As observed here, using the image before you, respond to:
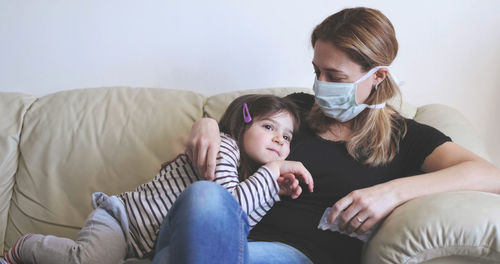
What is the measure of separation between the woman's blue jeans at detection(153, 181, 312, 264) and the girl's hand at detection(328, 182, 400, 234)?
321mm

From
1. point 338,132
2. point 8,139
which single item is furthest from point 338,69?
point 8,139

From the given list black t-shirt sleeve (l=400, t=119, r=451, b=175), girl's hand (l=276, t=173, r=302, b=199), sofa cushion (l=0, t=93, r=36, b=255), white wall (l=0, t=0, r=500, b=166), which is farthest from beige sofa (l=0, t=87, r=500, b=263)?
girl's hand (l=276, t=173, r=302, b=199)

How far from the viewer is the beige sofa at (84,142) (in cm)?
165

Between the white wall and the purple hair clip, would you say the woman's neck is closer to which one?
the purple hair clip

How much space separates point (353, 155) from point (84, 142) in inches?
40.5

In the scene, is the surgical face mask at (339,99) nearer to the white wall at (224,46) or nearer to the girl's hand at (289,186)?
Result: the girl's hand at (289,186)

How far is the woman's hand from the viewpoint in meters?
1.20

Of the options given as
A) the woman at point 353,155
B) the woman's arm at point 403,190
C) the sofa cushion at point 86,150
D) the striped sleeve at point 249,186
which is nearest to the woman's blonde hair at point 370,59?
the woman at point 353,155

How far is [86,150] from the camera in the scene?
1699 millimetres

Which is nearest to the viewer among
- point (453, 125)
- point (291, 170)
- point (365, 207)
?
point (365, 207)

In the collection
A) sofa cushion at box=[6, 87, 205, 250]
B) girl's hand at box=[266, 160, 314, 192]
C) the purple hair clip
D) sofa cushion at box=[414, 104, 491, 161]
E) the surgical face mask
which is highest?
the surgical face mask

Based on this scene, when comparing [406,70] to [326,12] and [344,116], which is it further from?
[344,116]

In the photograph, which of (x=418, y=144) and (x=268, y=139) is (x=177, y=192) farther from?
(x=418, y=144)

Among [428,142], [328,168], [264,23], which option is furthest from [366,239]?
Answer: [264,23]
